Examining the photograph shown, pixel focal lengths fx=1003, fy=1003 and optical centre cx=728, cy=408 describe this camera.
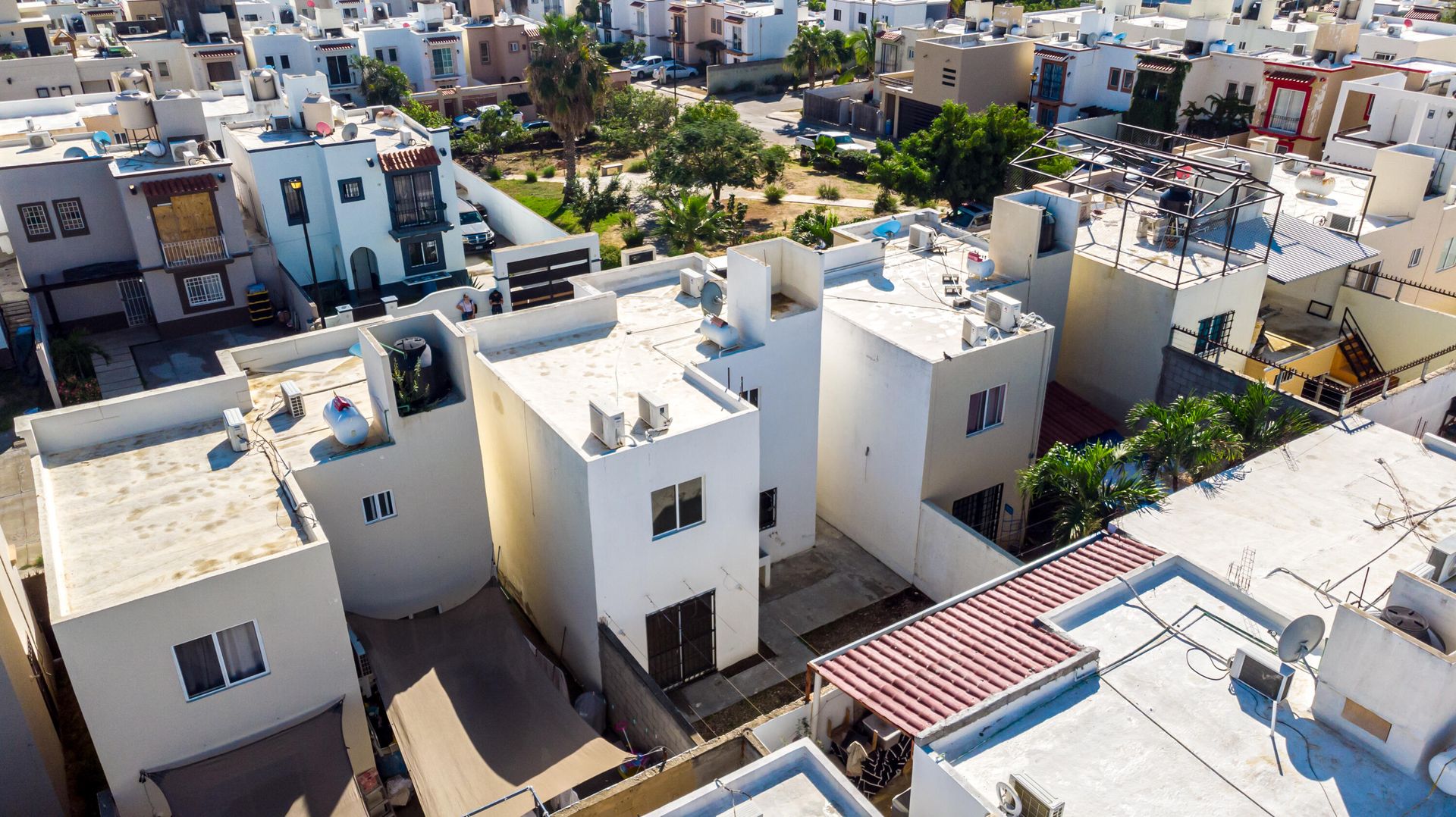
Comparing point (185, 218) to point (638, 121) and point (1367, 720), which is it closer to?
point (638, 121)

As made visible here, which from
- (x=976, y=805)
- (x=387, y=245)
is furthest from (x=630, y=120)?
(x=976, y=805)

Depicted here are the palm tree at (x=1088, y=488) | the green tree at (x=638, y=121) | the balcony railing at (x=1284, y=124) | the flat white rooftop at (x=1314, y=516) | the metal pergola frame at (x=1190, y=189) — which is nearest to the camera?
the flat white rooftop at (x=1314, y=516)

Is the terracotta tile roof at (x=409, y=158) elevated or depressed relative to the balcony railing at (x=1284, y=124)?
elevated

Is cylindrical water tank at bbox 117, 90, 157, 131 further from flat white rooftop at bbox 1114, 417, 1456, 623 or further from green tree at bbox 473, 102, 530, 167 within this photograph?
flat white rooftop at bbox 1114, 417, 1456, 623

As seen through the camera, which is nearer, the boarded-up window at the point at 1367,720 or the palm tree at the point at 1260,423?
the boarded-up window at the point at 1367,720

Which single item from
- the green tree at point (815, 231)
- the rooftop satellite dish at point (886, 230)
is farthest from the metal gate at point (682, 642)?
the green tree at point (815, 231)

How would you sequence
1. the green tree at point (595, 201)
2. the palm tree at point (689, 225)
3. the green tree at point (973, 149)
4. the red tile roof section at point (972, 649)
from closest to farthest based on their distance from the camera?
the red tile roof section at point (972, 649)
the green tree at point (973, 149)
the palm tree at point (689, 225)
the green tree at point (595, 201)

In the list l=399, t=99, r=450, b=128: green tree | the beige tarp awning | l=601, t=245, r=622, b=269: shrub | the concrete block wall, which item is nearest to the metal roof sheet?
the concrete block wall

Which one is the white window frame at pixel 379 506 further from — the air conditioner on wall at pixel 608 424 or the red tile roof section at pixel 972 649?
the red tile roof section at pixel 972 649
